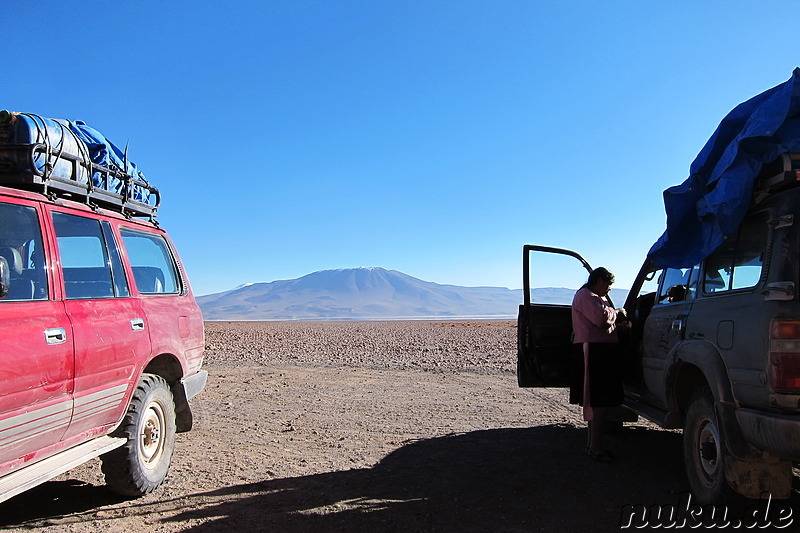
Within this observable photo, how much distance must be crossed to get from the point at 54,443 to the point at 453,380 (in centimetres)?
938

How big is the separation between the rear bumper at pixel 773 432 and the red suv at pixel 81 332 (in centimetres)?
413

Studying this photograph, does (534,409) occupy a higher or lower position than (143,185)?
lower

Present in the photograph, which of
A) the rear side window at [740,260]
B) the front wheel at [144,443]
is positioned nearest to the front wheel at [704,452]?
the rear side window at [740,260]

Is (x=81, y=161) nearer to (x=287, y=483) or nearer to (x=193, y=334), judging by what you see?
(x=193, y=334)

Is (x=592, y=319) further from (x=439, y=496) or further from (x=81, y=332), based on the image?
(x=81, y=332)

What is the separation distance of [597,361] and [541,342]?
2.94 ft

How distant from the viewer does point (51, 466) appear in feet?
11.7

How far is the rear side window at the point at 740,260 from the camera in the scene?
395 cm

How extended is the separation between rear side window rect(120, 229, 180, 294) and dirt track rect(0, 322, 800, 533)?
1.67 m

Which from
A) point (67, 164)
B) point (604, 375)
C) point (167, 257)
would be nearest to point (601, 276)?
point (604, 375)

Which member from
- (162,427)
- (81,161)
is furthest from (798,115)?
(162,427)

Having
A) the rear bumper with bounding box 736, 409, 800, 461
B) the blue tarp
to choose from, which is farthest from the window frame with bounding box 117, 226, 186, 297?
the rear bumper with bounding box 736, 409, 800, 461

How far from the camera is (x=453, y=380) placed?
40.6 ft

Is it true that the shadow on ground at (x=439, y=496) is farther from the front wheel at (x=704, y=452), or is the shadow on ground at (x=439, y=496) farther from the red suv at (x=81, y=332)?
the red suv at (x=81, y=332)
